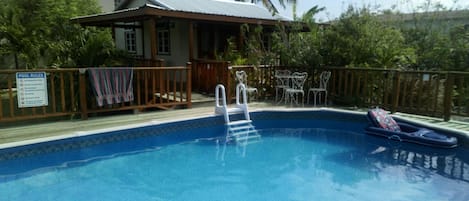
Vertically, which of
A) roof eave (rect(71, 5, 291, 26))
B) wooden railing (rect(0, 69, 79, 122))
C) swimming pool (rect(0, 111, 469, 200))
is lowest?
swimming pool (rect(0, 111, 469, 200))

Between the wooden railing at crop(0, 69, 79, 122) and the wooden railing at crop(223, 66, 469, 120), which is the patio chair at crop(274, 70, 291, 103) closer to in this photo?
the wooden railing at crop(223, 66, 469, 120)

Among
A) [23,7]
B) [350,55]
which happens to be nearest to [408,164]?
[350,55]

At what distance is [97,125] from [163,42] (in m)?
7.12

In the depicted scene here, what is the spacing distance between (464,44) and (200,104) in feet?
28.2

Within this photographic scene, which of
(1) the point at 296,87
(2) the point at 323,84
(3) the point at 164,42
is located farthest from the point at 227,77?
(3) the point at 164,42

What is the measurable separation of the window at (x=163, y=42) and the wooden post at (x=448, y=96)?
8673 millimetres

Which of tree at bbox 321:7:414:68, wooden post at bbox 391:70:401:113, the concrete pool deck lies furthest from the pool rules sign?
wooden post at bbox 391:70:401:113

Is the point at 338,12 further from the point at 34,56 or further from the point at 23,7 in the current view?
the point at 23,7

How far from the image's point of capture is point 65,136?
510 cm

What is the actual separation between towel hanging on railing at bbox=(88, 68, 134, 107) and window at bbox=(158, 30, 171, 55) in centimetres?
566

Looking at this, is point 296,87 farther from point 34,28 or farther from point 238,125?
point 34,28

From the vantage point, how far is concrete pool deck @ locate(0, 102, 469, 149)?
16.6ft

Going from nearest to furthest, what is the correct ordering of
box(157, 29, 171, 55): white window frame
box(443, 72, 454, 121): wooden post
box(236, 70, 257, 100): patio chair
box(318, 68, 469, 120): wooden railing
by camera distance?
box(443, 72, 454, 121): wooden post, box(318, 68, 469, 120): wooden railing, box(236, 70, 257, 100): patio chair, box(157, 29, 171, 55): white window frame

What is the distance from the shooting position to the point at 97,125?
5.88m
